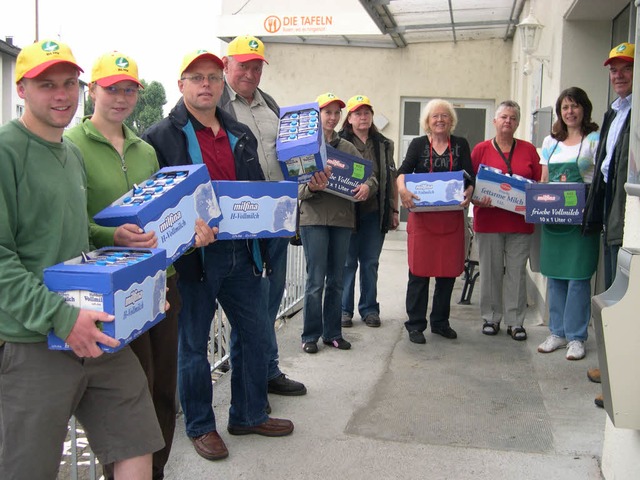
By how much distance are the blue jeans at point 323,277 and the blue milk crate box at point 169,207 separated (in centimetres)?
216

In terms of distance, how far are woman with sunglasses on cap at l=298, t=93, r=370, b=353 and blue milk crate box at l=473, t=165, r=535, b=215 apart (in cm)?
91

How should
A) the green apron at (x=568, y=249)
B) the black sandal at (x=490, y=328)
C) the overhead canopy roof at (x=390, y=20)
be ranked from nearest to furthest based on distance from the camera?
the green apron at (x=568, y=249) → the black sandal at (x=490, y=328) → the overhead canopy roof at (x=390, y=20)

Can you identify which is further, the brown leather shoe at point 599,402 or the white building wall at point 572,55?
the white building wall at point 572,55

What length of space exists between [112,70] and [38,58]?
0.50m

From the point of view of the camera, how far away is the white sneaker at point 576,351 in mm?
4895

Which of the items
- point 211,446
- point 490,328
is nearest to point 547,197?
point 490,328

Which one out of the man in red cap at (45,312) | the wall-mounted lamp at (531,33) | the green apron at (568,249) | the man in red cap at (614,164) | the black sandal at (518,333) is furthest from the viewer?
the wall-mounted lamp at (531,33)

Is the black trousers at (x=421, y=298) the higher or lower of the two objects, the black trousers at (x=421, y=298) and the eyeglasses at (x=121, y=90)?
the lower

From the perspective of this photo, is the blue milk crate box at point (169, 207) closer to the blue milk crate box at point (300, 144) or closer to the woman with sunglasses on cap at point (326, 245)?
the blue milk crate box at point (300, 144)

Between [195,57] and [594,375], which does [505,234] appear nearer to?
[594,375]

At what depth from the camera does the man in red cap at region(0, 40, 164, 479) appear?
Result: 2057 millimetres

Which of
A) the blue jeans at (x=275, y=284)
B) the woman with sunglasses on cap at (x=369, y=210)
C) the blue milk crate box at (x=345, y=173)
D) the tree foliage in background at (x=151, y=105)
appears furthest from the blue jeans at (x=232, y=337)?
the tree foliage in background at (x=151, y=105)

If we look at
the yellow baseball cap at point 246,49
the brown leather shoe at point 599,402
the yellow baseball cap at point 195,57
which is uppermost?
the yellow baseball cap at point 246,49

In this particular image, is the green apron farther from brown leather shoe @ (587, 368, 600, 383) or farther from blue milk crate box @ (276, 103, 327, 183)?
blue milk crate box @ (276, 103, 327, 183)
